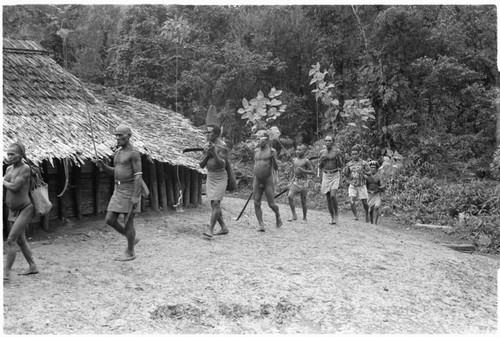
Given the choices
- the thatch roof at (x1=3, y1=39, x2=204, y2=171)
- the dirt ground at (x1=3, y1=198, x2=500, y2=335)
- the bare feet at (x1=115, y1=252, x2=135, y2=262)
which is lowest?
the dirt ground at (x1=3, y1=198, x2=500, y2=335)

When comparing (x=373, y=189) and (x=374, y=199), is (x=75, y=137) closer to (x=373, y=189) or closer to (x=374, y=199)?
(x=373, y=189)

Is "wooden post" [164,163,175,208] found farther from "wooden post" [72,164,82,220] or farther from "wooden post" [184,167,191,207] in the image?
"wooden post" [72,164,82,220]

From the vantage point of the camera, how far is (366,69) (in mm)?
18438

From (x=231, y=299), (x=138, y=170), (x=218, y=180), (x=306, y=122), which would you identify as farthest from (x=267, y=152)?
(x=306, y=122)

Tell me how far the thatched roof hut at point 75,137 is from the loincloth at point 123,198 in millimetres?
1169

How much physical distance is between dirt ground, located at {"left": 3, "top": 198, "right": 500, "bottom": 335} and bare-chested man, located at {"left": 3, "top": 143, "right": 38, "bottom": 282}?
399 millimetres

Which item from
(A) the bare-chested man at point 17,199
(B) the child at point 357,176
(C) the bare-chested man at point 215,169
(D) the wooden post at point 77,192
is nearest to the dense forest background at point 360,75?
(B) the child at point 357,176

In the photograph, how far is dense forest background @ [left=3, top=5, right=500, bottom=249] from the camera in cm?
1612

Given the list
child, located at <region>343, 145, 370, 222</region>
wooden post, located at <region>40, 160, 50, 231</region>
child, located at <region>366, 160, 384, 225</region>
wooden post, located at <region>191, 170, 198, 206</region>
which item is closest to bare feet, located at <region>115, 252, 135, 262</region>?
wooden post, located at <region>40, 160, 50, 231</region>

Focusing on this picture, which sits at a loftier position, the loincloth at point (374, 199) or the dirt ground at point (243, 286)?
the loincloth at point (374, 199)

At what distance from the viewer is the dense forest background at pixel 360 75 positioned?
1612 centimetres

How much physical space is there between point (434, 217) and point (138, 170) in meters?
10.1

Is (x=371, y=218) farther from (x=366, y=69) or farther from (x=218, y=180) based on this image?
(x=366, y=69)

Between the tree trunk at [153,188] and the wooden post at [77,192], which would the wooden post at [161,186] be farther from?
the wooden post at [77,192]
